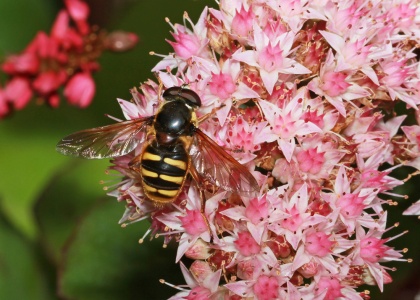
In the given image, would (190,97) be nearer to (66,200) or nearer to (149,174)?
(149,174)

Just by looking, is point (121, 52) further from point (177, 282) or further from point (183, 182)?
point (183, 182)

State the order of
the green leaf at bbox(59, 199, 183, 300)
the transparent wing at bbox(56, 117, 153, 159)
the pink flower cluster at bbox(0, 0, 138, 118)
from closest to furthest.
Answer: the transparent wing at bbox(56, 117, 153, 159) → the green leaf at bbox(59, 199, 183, 300) → the pink flower cluster at bbox(0, 0, 138, 118)

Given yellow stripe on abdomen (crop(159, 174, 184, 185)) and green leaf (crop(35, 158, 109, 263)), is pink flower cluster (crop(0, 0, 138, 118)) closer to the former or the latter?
green leaf (crop(35, 158, 109, 263))

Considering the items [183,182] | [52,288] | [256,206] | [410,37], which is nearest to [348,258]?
[256,206]

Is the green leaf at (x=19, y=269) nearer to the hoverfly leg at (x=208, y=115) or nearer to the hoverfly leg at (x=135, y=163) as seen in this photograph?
the hoverfly leg at (x=135, y=163)

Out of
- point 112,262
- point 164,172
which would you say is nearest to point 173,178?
point 164,172

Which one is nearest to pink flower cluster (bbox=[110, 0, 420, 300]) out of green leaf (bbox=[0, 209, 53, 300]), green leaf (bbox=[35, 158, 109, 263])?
green leaf (bbox=[35, 158, 109, 263])
